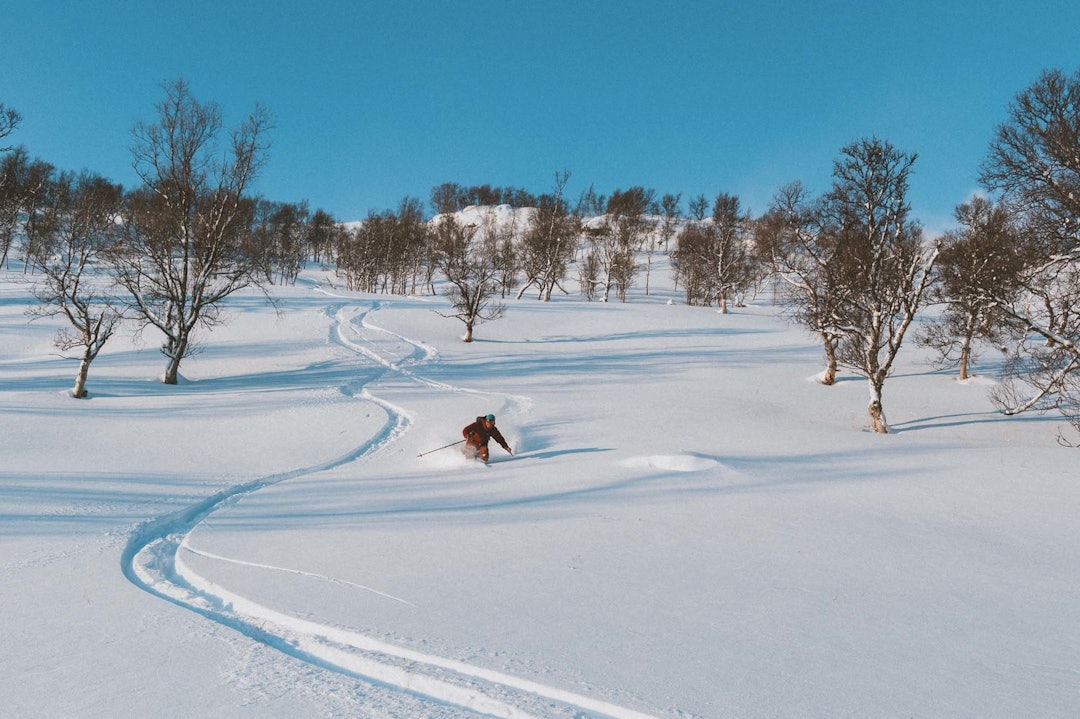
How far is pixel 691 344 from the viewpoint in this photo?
32406 millimetres

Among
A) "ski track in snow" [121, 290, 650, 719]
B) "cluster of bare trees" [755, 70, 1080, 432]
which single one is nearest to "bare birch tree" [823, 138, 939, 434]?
"cluster of bare trees" [755, 70, 1080, 432]

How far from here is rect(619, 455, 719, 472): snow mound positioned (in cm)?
994

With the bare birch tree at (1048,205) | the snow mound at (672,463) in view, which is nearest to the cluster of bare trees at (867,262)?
the bare birch tree at (1048,205)

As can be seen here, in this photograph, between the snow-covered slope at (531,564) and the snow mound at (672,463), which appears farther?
the snow mound at (672,463)

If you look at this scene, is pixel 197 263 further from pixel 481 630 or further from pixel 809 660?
pixel 809 660

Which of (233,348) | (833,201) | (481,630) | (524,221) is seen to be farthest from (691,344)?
(524,221)

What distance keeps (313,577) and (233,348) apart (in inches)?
985

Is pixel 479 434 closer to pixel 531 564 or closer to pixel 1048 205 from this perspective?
pixel 531 564

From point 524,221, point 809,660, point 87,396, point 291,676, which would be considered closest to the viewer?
point 291,676

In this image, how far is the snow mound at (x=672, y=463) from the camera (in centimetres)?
994

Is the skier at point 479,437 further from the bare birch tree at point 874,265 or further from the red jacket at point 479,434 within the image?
the bare birch tree at point 874,265

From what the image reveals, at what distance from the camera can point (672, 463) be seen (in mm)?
10148

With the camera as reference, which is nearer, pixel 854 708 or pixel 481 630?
pixel 854 708

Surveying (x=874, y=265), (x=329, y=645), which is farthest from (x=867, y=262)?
(x=329, y=645)
